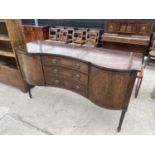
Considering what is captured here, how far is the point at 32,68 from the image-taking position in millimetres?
1738

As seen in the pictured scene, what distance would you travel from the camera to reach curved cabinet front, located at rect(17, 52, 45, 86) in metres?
1.65

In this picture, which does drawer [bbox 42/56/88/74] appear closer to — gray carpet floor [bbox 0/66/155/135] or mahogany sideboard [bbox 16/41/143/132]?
mahogany sideboard [bbox 16/41/143/132]

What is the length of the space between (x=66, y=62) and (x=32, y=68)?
54 centimetres

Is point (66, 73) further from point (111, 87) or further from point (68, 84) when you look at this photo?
point (111, 87)

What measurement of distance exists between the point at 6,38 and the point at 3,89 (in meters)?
1.02

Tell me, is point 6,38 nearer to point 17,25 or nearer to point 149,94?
point 17,25

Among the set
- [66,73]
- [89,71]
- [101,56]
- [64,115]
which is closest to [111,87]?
[89,71]

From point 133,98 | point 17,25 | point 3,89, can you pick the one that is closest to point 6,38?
point 17,25

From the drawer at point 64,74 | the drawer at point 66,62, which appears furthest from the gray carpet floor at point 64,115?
the drawer at point 66,62

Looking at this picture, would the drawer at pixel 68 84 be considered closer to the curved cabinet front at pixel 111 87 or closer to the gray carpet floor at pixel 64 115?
the curved cabinet front at pixel 111 87

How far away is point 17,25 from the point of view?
6.20 feet

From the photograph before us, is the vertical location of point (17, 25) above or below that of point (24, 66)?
above

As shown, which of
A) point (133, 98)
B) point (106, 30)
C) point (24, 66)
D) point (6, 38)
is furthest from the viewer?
point (106, 30)

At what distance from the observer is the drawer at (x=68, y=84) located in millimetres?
1564
